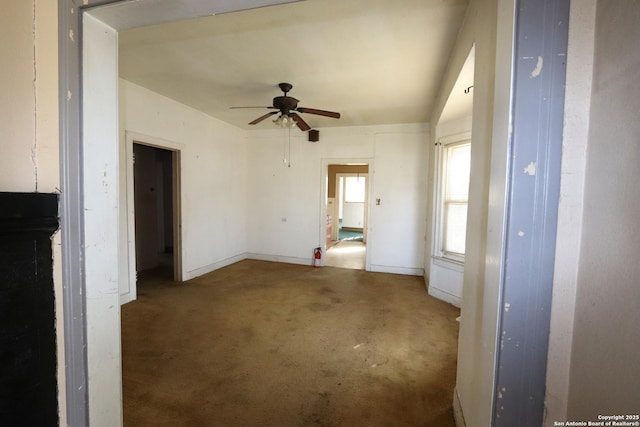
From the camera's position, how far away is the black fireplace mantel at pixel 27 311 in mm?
770

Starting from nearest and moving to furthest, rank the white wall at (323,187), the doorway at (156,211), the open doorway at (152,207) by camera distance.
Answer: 1. the doorway at (156,211)
2. the white wall at (323,187)
3. the open doorway at (152,207)

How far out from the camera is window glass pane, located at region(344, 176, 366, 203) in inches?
425

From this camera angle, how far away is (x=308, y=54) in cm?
250

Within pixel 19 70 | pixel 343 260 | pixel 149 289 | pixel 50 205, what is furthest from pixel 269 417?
pixel 343 260

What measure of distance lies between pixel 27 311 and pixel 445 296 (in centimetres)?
390

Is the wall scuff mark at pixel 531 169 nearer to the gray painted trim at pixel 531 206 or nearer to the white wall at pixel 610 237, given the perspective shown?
the gray painted trim at pixel 531 206

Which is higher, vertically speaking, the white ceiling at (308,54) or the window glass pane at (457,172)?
the white ceiling at (308,54)

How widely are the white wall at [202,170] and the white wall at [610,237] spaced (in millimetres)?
4008

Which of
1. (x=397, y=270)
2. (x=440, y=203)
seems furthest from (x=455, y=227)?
(x=397, y=270)

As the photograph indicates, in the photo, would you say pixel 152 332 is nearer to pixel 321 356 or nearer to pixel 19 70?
pixel 321 356

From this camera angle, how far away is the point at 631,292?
1.76 feet

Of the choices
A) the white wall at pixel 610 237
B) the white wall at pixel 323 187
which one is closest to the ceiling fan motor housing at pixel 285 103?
the white wall at pixel 323 187

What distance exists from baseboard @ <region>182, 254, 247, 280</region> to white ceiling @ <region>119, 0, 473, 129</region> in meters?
2.65

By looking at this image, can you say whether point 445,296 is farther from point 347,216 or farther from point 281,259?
point 347,216
